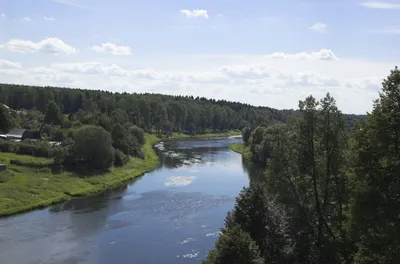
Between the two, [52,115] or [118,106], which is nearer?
[52,115]

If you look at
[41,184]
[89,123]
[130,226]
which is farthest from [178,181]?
[89,123]

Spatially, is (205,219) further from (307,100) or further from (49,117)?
(49,117)

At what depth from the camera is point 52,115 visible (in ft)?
402

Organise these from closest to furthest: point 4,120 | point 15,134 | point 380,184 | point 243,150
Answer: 1. point 380,184
2. point 4,120
3. point 15,134
4. point 243,150

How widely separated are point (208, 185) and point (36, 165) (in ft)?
87.6

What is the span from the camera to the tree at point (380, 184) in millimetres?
18422

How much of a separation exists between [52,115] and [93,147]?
5130cm

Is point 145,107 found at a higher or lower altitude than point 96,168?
higher

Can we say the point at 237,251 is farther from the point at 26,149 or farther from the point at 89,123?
the point at 89,123

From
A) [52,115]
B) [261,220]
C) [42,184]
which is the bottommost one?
[42,184]

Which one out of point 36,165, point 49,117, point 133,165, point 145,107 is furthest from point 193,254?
point 145,107

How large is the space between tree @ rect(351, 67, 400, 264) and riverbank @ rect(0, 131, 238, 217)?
41.8 meters

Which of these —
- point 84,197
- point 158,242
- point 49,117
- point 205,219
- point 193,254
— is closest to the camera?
point 193,254

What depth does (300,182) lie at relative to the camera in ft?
96.2
